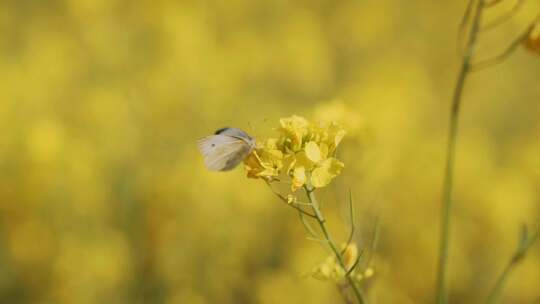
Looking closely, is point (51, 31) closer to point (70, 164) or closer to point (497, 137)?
point (70, 164)

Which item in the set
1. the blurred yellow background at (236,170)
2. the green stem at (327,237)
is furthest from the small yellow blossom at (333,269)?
the blurred yellow background at (236,170)

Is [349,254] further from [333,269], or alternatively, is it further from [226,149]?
[226,149]

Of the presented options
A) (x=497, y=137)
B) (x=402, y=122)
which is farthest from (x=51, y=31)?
(x=497, y=137)

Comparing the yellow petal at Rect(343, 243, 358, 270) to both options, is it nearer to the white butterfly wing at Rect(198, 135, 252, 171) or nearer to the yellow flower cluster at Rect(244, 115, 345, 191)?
the yellow flower cluster at Rect(244, 115, 345, 191)

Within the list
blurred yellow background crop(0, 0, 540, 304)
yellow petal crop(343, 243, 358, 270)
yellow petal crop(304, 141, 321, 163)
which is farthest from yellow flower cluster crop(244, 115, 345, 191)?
blurred yellow background crop(0, 0, 540, 304)

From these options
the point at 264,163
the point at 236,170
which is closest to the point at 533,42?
the point at 264,163

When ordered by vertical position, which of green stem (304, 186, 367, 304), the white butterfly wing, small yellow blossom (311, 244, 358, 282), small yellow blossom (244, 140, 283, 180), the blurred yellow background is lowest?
the blurred yellow background

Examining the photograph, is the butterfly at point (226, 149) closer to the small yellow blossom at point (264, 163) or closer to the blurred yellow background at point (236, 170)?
the small yellow blossom at point (264, 163)
